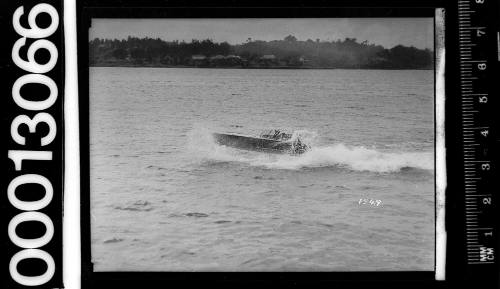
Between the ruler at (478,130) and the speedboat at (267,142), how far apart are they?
1.81 feet

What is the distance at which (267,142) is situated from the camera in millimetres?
1530

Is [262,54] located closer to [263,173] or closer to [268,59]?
[268,59]

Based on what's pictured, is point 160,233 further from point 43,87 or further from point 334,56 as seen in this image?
point 334,56

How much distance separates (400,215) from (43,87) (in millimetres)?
1303

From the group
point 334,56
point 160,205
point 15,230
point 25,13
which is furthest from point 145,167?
point 334,56

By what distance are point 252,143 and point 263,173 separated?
0.37 feet

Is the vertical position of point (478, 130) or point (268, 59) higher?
point (268, 59)

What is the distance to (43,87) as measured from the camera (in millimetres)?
1502

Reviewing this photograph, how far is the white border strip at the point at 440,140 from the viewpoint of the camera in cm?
152

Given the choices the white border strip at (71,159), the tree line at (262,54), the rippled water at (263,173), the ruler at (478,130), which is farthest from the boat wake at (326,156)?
the white border strip at (71,159)

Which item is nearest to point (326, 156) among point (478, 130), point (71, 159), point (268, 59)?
point (268, 59)

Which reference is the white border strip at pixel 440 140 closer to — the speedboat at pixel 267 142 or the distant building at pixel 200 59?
the speedboat at pixel 267 142

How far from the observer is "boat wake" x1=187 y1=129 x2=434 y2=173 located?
5.02 feet

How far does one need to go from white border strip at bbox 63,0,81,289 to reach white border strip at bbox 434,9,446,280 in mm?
1245
